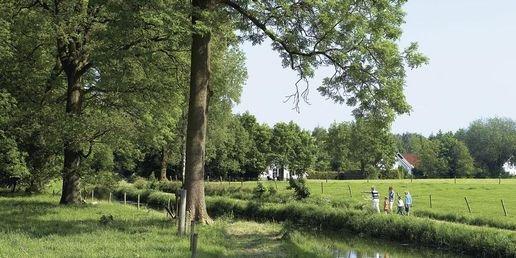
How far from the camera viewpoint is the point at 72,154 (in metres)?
28.1

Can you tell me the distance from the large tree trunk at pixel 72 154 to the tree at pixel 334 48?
9.29 m

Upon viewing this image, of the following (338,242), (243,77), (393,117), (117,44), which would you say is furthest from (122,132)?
(243,77)

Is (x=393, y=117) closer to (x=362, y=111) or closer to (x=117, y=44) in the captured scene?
(x=362, y=111)

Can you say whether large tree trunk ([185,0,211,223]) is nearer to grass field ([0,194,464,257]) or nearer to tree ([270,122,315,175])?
grass field ([0,194,464,257])

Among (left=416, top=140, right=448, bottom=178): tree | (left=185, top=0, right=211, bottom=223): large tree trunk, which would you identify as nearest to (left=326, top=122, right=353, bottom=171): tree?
(left=416, top=140, right=448, bottom=178): tree

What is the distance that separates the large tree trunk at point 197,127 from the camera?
20016 mm

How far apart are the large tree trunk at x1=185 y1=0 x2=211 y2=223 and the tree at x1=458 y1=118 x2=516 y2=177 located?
110248 millimetres

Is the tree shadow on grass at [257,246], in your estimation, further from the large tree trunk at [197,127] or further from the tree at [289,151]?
the tree at [289,151]

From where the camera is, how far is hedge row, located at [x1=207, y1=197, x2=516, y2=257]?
72.9 feet

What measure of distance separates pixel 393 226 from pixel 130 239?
1554cm

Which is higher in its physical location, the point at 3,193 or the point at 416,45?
the point at 416,45

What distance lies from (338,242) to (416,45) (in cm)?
1027

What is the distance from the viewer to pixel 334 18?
2038cm

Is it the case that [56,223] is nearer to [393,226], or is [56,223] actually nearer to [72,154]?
[72,154]
